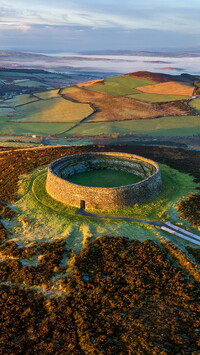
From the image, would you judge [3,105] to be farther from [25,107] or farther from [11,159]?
[11,159]

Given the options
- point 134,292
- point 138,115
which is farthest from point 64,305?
point 138,115

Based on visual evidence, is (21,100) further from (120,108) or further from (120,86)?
(120,108)

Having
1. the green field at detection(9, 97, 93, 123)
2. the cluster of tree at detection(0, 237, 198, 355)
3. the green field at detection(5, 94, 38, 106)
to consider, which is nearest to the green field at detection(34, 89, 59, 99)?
the green field at detection(5, 94, 38, 106)

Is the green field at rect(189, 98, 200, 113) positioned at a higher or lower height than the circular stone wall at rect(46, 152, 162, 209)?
higher

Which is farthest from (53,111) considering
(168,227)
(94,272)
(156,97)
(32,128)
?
(94,272)

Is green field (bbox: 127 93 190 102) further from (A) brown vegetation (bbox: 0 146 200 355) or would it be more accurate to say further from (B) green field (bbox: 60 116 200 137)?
(A) brown vegetation (bbox: 0 146 200 355)

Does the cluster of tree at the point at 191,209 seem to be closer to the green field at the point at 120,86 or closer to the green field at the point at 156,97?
the green field at the point at 156,97
